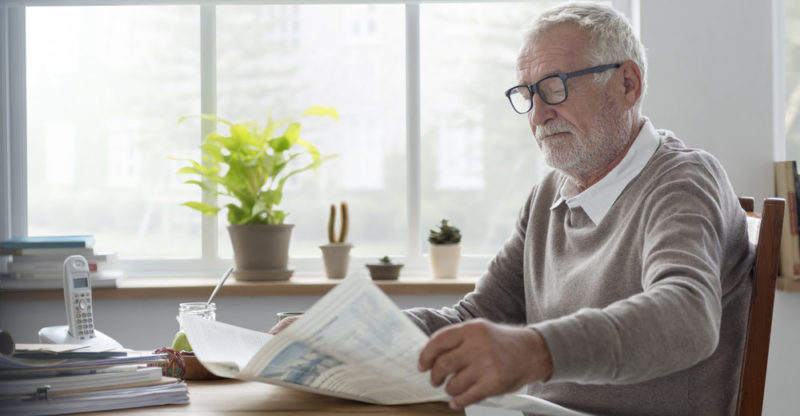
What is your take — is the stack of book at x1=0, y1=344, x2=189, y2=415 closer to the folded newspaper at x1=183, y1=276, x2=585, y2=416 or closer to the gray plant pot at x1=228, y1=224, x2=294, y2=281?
the folded newspaper at x1=183, y1=276, x2=585, y2=416

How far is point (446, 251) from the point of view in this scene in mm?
2664

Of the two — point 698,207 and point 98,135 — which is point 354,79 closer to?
point 98,135

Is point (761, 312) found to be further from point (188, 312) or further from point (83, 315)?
point (83, 315)

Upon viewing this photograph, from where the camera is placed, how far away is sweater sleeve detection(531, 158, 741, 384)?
843 millimetres

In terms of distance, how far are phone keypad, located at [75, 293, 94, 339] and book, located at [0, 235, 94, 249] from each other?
929 millimetres

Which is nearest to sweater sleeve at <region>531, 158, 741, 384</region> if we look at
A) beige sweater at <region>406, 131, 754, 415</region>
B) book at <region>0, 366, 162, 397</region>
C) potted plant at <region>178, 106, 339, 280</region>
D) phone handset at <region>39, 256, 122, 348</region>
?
beige sweater at <region>406, 131, 754, 415</region>

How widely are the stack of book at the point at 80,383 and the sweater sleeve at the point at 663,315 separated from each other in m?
0.56

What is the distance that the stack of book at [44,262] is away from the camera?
253cm

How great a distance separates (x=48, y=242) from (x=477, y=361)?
2.11 m

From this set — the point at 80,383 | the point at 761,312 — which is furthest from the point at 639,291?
the point at 80,383

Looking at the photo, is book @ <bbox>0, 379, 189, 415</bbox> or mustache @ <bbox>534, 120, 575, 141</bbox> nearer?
book @ <bbox>0, 379, 189, 415</bbox>

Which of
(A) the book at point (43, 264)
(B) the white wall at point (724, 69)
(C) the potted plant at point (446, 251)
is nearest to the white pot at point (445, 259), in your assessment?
(C) the potted plant at point (446, 251)

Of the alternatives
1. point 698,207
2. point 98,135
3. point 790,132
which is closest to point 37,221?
point 98,135

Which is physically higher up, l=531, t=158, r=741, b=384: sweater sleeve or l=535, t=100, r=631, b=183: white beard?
l=535, t=100, r=631, b=183: white beard
